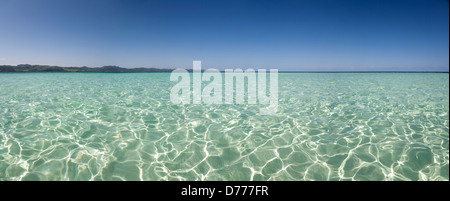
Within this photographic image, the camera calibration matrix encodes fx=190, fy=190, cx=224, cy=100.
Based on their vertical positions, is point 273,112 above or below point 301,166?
above

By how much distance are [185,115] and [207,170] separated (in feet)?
10.3

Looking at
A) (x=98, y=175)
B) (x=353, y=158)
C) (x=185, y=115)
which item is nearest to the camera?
(x=98, y=175)

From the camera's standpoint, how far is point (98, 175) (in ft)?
10.0

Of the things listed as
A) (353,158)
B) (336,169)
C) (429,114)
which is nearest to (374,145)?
(353,158)

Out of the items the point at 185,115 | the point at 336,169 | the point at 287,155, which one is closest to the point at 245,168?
the point at 287,155

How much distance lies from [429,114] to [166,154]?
8177 millimetres

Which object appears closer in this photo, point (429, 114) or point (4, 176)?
point (4, 176)

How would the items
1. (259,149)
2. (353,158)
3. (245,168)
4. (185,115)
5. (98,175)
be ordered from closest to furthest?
(98,175), (245,168), (353,158), (259,149), (185,115)

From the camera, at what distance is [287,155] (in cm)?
366

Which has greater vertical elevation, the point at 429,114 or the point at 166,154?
the point at 429,114
